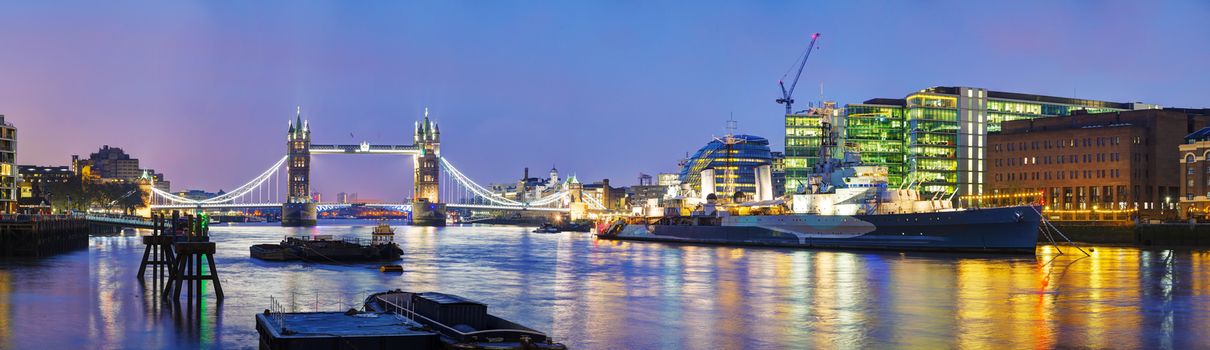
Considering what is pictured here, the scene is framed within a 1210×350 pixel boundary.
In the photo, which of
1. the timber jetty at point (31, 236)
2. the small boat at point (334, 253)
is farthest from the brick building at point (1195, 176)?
the timber jetty at point (31, 236)

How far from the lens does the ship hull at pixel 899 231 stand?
7294 centimetres

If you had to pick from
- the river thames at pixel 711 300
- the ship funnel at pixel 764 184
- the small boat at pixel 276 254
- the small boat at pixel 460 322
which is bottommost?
the river thames at pixel 711 300

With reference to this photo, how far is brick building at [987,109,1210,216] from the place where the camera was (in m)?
117

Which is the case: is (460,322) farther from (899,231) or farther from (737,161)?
(737,161)

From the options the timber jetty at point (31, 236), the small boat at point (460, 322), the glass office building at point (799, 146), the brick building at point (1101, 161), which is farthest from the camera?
the glass office building at point (799, 146)

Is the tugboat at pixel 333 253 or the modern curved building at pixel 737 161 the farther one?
the modern curved building at pixel 737 161

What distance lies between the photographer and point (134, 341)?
→ 2995 centimetres

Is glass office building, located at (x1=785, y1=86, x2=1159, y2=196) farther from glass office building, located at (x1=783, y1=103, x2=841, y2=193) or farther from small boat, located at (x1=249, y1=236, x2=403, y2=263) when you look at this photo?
small boat, located at (x1=249, y1=236, x2=403, y2=263)

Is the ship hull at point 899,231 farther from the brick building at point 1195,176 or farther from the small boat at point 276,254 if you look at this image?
the small boat at point 276,254

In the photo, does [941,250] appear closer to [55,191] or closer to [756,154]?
[756,154]

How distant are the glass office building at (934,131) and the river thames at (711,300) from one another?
73016 mm

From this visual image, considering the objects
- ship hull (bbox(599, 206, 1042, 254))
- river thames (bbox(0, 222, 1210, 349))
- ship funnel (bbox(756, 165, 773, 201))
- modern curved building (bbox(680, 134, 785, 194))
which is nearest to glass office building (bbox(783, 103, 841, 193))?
modern curved building (bbox(680, 134, 785, 194))

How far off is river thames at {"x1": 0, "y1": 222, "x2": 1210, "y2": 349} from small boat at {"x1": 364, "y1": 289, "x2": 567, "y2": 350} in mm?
3730

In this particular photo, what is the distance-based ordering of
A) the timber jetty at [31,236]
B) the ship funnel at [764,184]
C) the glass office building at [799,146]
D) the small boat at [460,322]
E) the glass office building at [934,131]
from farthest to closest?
the glass office building at [799,146] < the glass office building at [934,131] < the ship funnel at [764,184] < the timber jetty at [31,236] < the small boat at [460,322]
